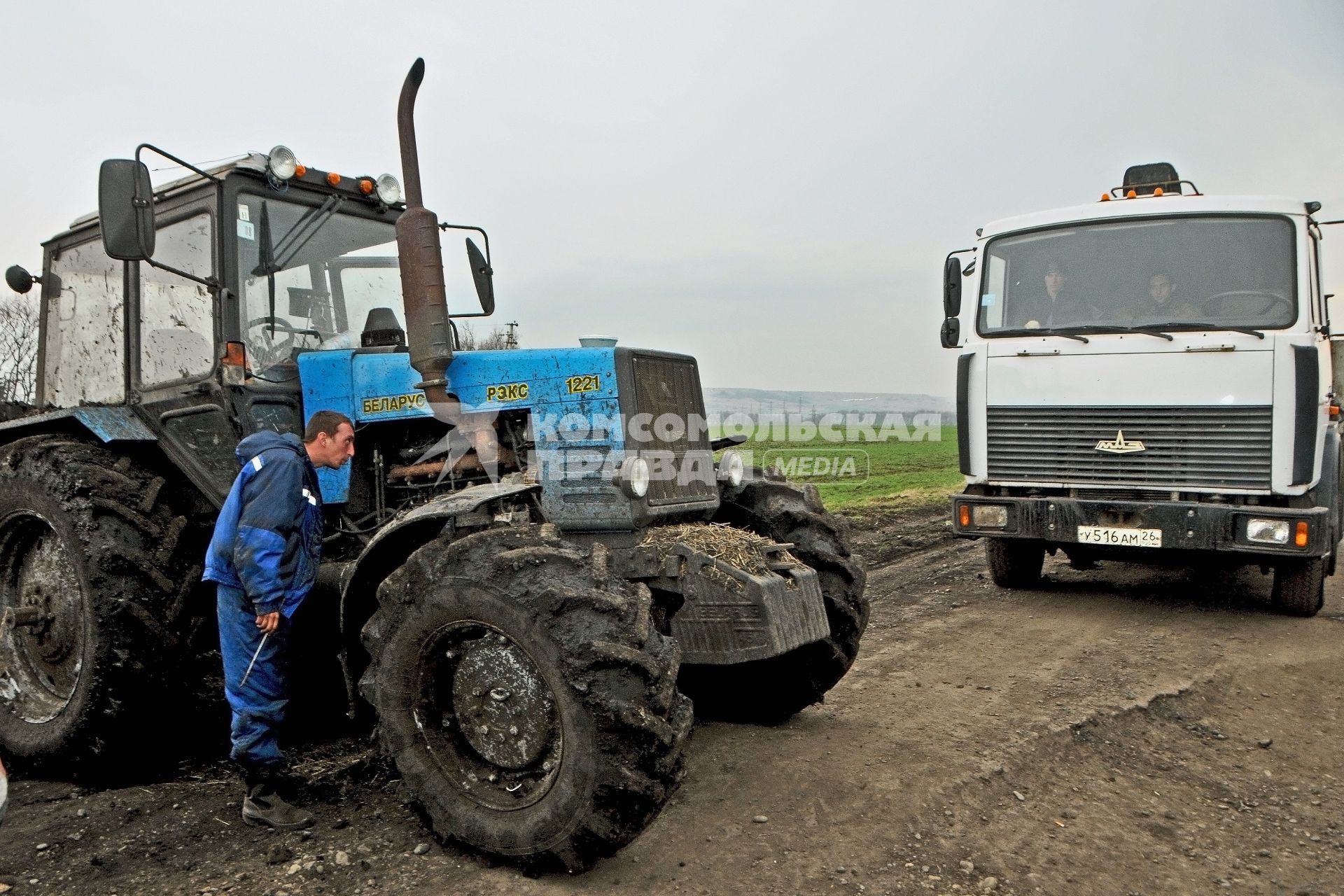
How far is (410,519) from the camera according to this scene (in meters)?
3.77

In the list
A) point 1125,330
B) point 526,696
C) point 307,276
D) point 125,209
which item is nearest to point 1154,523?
point 1125,330

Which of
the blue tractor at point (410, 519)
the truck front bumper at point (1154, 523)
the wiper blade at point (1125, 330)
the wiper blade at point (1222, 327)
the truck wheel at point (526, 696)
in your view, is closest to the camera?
the truck wheel at point (526, 696)

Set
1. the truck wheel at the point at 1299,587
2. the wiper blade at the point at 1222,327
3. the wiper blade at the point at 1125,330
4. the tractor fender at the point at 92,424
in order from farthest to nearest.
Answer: the truck wheel at the point at 1299,587
the wiper blade at the point at 1125,330
the wiper blade at the point at 1222,327
the tractor fender at the point at 92,424

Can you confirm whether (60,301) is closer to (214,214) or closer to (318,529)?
(214,214)

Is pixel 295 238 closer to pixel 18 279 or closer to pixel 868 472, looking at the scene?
pixel 18 279

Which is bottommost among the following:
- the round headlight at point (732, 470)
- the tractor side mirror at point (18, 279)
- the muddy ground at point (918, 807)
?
→ the muddy ground at point (918, 807)

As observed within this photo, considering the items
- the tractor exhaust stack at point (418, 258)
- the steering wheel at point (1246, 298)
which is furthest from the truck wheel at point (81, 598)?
the steering wheel at point (1246, 298)

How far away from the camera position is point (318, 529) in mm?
4059

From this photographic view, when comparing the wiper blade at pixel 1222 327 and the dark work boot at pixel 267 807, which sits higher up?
the wiper blade at pixel 1222 327

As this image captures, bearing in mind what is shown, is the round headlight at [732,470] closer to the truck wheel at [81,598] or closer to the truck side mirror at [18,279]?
the truck wheel at [81,598]

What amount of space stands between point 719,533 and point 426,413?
1421mm

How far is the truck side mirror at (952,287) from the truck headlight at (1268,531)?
2.63 meters

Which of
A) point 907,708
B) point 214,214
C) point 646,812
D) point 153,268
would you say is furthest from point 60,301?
point 907,708

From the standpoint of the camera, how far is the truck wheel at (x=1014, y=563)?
28.1ft
